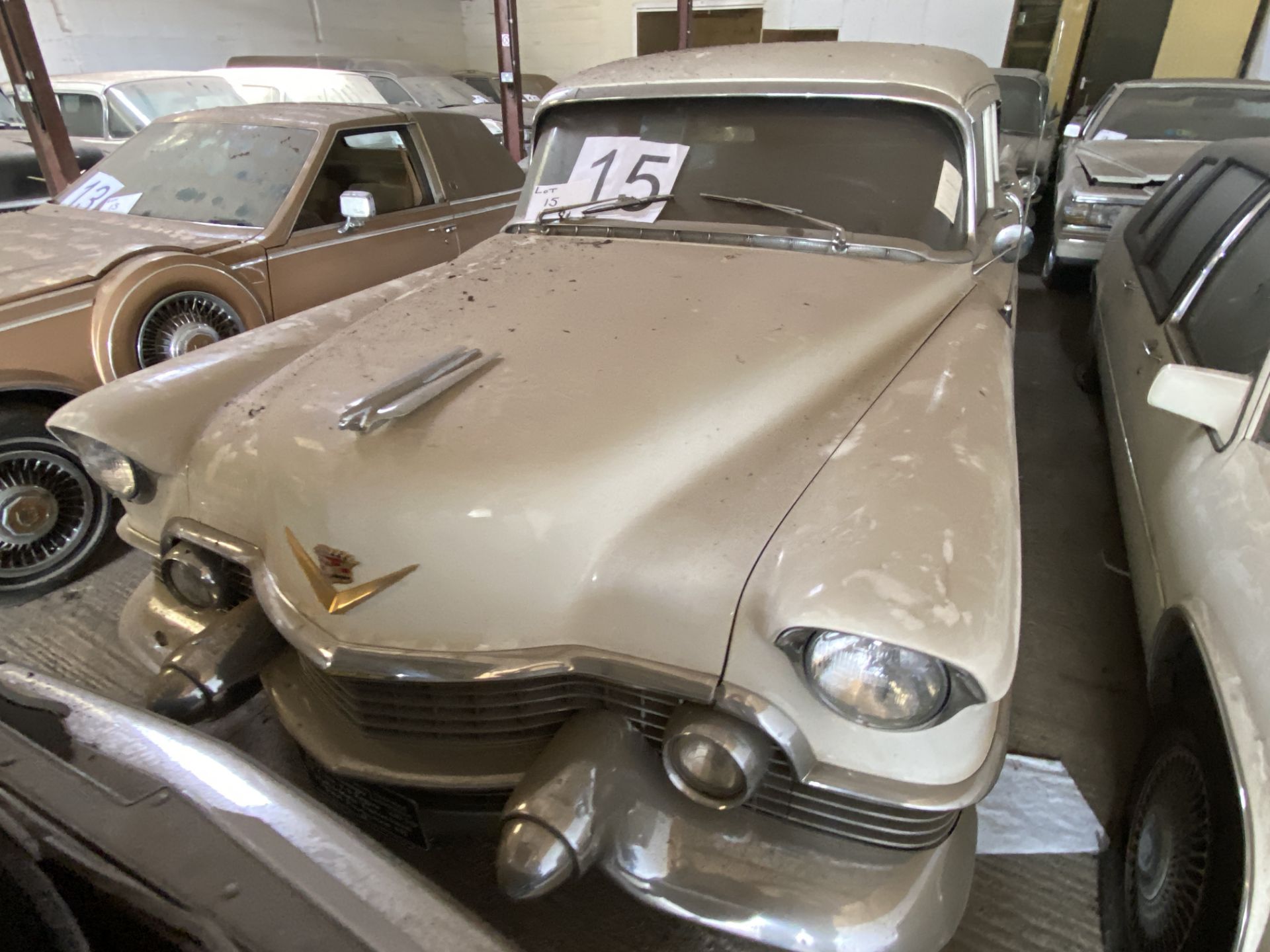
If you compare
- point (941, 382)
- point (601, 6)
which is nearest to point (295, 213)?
point (941, 382)

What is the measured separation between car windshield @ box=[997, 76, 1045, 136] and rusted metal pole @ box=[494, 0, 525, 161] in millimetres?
4887

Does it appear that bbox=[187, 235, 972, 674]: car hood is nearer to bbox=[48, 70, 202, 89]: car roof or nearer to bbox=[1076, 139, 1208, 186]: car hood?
bbox=[1076, 139, 1208, 186]: car hood

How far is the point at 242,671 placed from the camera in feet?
5.28

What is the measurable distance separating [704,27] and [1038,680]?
1325cm

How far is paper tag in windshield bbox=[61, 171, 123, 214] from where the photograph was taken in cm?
372

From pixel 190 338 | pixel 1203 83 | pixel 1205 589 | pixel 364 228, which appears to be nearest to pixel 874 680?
pixel 1205 589

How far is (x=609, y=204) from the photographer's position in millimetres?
2430

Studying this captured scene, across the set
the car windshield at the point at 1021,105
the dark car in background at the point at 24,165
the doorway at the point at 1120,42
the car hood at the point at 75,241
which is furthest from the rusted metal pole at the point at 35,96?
the doorway at the point at 1120,42

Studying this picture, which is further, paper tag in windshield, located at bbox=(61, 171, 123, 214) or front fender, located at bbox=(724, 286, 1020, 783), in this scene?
paper tag in windshield, located at bbox=(61, 171, 123, 214)

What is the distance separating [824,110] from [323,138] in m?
2.58

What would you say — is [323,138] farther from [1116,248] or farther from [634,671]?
[1116,248]

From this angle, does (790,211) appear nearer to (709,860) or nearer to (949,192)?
(949,192)

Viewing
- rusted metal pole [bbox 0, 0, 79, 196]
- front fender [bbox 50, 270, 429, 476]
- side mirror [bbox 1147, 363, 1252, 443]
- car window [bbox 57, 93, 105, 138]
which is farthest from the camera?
car window [bbox 57, 93, 105, 138]

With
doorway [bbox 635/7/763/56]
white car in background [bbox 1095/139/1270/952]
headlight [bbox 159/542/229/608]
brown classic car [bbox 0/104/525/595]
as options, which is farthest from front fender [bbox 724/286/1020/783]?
doorway [bbox 635/7/763/56]
